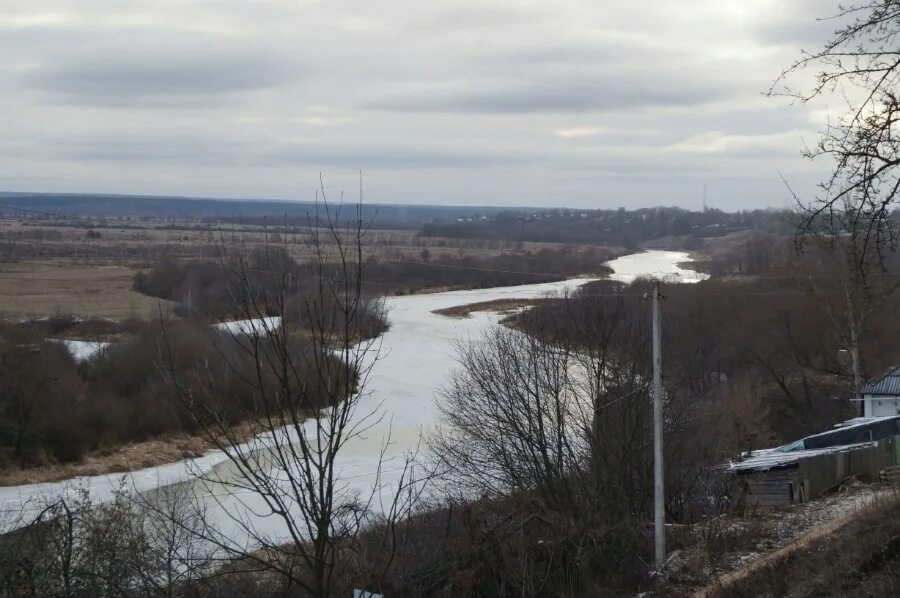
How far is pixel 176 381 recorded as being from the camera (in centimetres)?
448

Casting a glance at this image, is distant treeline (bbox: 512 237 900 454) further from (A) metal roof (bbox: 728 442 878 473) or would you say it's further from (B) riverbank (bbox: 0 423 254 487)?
(B) riverbank (bbox: 0 423 254 487)

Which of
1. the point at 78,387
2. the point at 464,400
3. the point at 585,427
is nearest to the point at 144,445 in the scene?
the point at 78,387

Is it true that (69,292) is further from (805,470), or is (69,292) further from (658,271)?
(805,470)

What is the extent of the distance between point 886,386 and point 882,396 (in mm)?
472

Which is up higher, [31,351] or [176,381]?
[176,381]

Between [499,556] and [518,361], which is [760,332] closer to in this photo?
[518,361]

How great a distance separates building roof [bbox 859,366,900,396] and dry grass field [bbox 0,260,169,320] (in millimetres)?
27901

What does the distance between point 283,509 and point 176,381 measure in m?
0.84

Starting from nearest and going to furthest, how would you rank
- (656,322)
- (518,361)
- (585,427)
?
(656,322)
(585,427)
(518,361)

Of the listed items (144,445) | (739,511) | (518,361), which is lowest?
(144,445)

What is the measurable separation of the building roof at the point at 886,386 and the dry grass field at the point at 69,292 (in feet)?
91.5

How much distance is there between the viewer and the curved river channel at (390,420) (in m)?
20.0

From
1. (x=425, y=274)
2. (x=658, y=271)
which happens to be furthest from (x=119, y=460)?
(x=425, y=274)

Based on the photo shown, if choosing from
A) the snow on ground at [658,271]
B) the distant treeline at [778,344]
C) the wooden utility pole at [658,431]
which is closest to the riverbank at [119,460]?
the snow on ground at [658,271]
